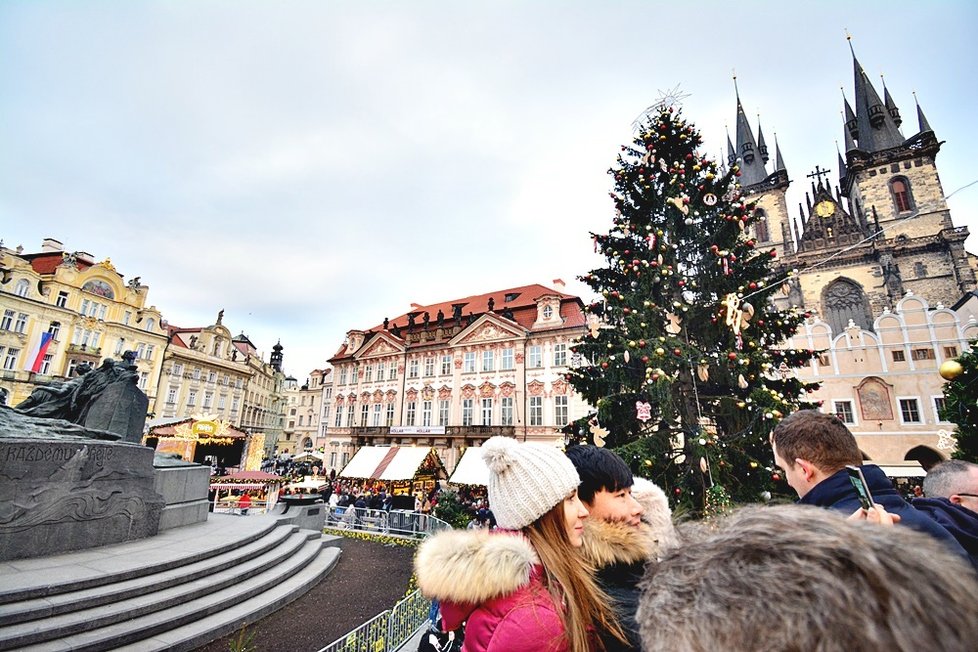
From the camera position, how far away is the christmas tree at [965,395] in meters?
6.31

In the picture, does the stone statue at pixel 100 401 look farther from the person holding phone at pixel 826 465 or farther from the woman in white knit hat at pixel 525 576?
the person holding phone at pixel 826 465

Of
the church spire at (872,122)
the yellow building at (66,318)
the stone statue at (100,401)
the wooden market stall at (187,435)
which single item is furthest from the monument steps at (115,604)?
the church spire at (872,122)

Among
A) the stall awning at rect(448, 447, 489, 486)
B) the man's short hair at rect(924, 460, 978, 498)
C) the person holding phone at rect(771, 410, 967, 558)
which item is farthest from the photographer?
the stall awning at rect(448, 447, 489, 486)

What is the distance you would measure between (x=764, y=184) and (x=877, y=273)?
51.4ft

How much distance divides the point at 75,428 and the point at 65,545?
2.05m

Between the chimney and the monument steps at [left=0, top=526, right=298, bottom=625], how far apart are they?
45.6 meters

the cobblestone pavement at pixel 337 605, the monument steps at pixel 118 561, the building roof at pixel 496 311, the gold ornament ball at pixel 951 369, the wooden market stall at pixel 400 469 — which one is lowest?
the cobblestone pavement at pixel 337 605

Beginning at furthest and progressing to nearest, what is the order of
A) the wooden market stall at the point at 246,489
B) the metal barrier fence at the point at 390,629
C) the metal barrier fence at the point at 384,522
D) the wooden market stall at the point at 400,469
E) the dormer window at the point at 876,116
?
the dormer window at the point at 876,116, the wooden market stall at the point at 400,469, the wooden market stall at the point at 246,489, the metal barrier fence at the point at 384,522, the metal barrier fence at the point at 390,629

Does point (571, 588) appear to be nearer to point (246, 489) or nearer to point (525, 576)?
point (525, 576)

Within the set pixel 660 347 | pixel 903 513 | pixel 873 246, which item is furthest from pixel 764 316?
pixel 873 246

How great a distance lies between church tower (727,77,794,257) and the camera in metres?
43.3

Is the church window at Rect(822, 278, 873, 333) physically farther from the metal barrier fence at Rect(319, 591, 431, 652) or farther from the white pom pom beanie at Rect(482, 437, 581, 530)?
the white pom pom beanie at Rect(482, 437, 581, 530)

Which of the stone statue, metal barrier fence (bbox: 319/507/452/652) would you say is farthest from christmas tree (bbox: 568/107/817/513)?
the stone statue

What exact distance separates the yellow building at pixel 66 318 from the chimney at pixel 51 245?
66 mm
